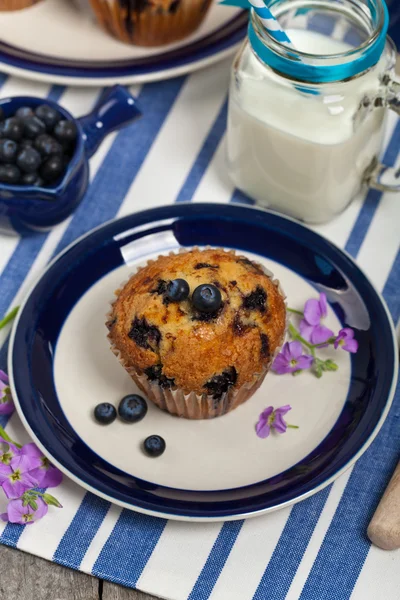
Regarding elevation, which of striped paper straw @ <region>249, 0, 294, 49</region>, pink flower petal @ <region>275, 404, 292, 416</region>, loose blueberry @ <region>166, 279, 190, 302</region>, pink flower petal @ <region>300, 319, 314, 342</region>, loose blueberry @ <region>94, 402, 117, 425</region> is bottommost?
loose blueberry @ <region>94, 402, 117, 425</region>

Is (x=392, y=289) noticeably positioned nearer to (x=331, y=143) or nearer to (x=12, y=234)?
(x=331, y=143)

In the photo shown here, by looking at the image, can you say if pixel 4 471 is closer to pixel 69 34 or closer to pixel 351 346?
pixel 351 346

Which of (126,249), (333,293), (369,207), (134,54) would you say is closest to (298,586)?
(333,293)

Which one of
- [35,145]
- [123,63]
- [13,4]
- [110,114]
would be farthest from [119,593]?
[13,4]

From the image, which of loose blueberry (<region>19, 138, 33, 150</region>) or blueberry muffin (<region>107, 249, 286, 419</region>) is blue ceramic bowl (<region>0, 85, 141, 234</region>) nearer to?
loose blueberry (<region>19, 138, 33, 150</region>)

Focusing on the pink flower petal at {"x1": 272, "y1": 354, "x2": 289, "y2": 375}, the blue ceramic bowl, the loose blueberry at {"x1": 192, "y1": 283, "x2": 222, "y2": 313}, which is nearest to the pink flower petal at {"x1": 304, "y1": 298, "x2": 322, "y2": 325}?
the pink flower petal at {"x1": 272, "y1": 354, "x2": 289, "y2": 375}

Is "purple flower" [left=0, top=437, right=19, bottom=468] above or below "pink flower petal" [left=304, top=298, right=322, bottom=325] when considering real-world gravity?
below

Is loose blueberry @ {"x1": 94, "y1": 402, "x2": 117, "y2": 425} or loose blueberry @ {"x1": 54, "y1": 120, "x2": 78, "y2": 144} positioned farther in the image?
loose blueberry @ {"x1": 54, "y1": 120, "x2": 78, "y2": 144}
